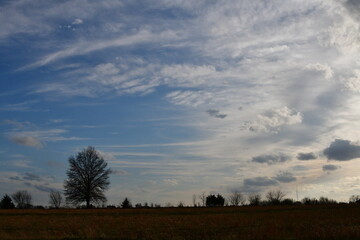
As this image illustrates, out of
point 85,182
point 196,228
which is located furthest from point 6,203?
point 196,228

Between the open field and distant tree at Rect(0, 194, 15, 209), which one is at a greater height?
distant tree at Rect(0, 194, 15, 209)

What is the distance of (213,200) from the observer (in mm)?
114750

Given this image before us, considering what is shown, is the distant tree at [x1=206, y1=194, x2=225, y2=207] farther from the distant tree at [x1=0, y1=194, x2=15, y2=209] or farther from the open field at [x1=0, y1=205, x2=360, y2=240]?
the open field at [x1=0, y1=205, x2=360, y2=240]

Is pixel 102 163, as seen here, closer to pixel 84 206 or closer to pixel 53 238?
pixel 84 206

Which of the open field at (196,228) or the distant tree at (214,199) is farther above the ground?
the distant tree at (214,199)

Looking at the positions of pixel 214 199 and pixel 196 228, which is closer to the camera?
pixel 196 228

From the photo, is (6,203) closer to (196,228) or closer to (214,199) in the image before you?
(214,199)

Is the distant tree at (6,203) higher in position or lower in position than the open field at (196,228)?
higher

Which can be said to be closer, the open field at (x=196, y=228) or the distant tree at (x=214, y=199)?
the open field at (x=196, y=228)

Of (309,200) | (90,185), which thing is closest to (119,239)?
(90,185)

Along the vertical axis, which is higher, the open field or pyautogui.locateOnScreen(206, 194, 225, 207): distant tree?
pyautogui.locateOnScreen(206, 194, 225, 207): distant tree

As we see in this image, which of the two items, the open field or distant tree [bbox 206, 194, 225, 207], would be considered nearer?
the open field

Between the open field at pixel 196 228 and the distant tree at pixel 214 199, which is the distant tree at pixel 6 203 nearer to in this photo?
the distant tree at pixel 214 199

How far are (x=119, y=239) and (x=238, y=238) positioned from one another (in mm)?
6200
